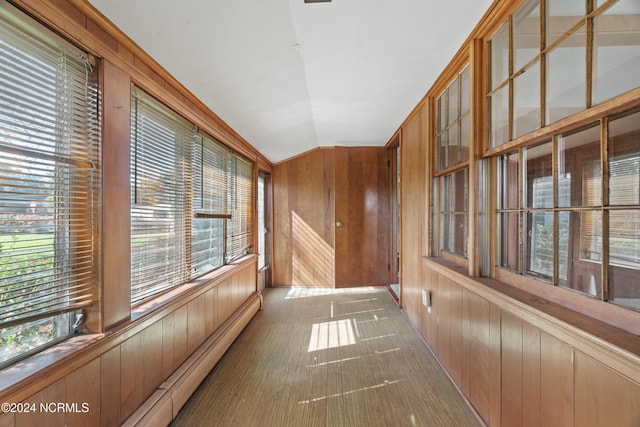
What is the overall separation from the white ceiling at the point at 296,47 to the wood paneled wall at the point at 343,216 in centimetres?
167

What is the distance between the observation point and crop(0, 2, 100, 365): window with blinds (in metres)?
0.88

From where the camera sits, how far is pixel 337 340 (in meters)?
2.54

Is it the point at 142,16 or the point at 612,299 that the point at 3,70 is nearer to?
the point at 142,16

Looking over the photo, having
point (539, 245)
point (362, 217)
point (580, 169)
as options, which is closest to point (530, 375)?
point (539, 245)

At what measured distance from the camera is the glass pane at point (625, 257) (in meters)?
0.82

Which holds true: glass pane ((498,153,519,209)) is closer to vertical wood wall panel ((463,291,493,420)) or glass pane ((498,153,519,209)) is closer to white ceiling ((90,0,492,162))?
vertical wood wall panel ((463,291,493,420))

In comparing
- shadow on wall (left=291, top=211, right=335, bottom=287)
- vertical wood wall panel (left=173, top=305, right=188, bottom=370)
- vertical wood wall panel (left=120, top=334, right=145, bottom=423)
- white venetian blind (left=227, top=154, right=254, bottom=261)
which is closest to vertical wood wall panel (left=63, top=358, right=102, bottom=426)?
vertical wood wall panel (left=120, top=334, right=145, bottom=423)

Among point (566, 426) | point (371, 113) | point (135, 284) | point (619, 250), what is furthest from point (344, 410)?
point (371, 113)

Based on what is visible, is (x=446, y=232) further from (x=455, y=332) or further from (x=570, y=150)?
(x=570, y=150)

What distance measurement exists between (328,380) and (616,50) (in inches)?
90.0

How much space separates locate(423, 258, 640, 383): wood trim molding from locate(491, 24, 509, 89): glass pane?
1165 millimetres

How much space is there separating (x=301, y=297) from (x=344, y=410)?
227 centimetres

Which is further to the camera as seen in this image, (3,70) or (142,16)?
(142,16)

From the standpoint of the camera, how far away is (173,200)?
1.81 metres
